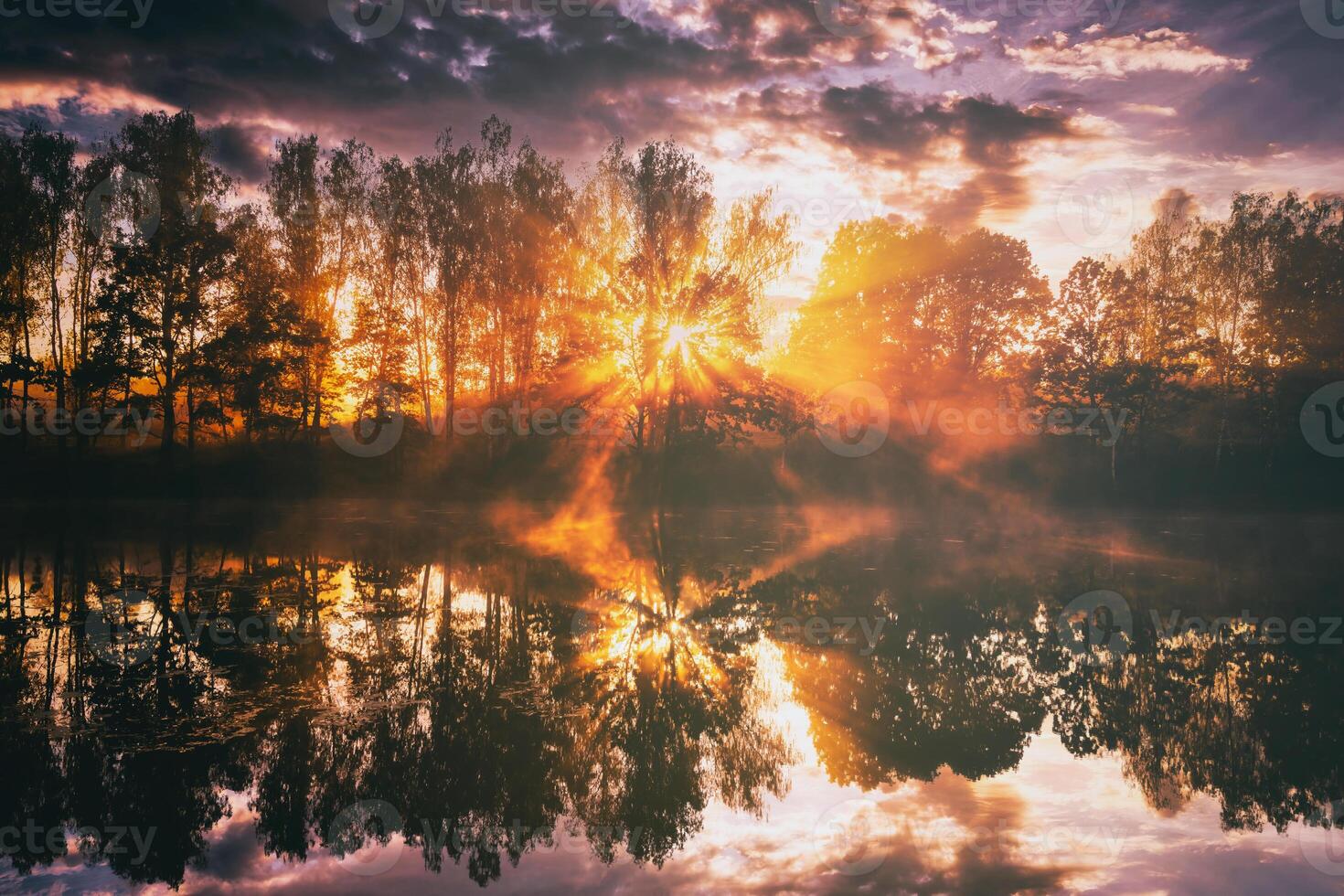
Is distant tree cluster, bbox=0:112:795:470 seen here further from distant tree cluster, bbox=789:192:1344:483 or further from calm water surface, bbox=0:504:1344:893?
calm water surface, bbox=0:504:1344:893

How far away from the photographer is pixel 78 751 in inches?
289

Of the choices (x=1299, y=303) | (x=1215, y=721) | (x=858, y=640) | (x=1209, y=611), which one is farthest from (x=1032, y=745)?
(x=1299, y=303)

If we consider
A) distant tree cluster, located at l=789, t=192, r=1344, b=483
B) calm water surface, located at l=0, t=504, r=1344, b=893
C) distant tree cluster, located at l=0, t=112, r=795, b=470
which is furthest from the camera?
distant tree cluster, located at l=789, t=192, r=1344, b=483

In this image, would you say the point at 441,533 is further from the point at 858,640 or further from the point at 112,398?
the point at 112,398

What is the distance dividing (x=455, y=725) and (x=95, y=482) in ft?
113

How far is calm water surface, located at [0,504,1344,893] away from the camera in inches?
234

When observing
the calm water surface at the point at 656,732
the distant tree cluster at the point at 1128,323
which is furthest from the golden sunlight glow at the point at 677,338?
the calm water surface at the point at 656,732

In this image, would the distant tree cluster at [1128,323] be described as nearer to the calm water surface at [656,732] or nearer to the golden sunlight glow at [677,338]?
the golden sunlight glow at [677,338]

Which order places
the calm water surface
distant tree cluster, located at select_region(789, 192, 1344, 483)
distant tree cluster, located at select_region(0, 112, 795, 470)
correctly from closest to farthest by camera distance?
the calm water surface < distant tree cluster, located at select_region(0, 112, 795, 470) < distant tree cluster, located at select_region(789, 192, 1344, 483)

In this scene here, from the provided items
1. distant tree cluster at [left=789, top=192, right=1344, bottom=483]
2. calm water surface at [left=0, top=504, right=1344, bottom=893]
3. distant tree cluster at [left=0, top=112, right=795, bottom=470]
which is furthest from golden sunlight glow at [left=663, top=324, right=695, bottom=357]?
calm water surface at [left=0, top=504, right=1344, bottom=893]

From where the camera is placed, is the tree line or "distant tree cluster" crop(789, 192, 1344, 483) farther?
"distant tree cluster" crop(789, 192, 1344, 483)

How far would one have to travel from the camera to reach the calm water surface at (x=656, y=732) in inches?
234

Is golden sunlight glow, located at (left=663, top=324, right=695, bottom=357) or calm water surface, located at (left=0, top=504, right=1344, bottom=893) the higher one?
golden sunlight glow, located at (left=663, top=324, right=695, bottom=357)

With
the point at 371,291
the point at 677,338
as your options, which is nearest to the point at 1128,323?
the point at 677,338
